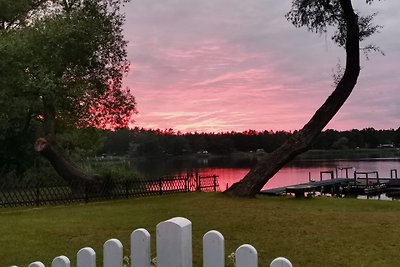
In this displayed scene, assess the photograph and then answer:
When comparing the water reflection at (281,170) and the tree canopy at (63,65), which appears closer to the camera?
the tree canopy at (63,65)

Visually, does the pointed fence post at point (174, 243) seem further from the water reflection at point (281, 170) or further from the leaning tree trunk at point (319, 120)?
the water reflection at point (281, 170)

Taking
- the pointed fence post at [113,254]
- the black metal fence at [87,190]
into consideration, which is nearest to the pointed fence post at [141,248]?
the pointed fence post at [113,254]

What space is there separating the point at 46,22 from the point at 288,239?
1546 cm

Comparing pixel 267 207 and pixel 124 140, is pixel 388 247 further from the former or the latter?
pixel 124 140

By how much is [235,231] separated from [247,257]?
28.3 ft

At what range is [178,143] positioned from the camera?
336ft

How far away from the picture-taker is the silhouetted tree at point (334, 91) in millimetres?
19406

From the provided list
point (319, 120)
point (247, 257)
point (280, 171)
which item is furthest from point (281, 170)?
point (247, 257)

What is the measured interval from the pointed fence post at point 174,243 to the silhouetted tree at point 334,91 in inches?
679

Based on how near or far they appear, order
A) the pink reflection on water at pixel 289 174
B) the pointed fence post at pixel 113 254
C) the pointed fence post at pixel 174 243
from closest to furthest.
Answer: the pointed fence post at pixel 174 243 < the pointed fence post at pixel 113 254 < the pink reflection on water at pixel 289 174

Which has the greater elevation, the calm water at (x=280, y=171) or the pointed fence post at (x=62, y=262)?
the pointed fence post at (x=62, y=262)

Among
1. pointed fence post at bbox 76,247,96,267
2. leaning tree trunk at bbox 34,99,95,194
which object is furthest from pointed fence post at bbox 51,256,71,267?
leaning tree trunk at bbox 34,99,95,194

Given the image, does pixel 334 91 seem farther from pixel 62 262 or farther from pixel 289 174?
pixel 289 174

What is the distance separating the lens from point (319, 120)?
1961 cm
